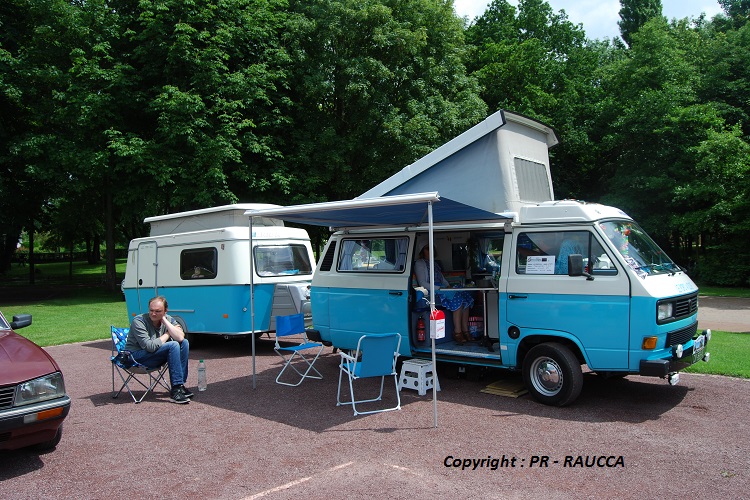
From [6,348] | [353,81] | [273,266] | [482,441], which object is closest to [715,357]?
[482,441]

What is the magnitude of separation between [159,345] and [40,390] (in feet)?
7.36

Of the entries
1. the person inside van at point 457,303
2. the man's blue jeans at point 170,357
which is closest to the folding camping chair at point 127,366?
the man's blue jeans at point 170,357

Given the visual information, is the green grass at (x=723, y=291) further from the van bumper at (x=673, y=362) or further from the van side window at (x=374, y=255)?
the van side window at (x=374, y=255)

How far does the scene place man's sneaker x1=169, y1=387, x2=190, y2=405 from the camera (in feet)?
24.8

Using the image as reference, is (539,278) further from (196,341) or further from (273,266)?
(196,341)

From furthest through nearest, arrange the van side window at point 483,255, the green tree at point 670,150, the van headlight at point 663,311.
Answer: the green tree at point 670,150 → the van side window at point 483,255 → the van headlight at point 663,311

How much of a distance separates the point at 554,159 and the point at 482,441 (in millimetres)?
25201

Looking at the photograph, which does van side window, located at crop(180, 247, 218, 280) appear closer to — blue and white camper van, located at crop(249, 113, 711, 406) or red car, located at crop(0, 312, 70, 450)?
blue and white camper van, located at crop(249, 113, 711, 406)

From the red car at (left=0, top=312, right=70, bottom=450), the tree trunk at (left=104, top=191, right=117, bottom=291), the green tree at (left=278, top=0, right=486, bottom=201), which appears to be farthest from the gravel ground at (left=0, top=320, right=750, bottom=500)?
the tree trunk at (left=104, top=191, right=117, bottom=291)

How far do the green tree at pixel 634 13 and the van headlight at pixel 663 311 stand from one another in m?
39.2

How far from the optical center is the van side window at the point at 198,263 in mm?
11227

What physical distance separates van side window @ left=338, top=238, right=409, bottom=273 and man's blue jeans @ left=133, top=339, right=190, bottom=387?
2695 millimetres

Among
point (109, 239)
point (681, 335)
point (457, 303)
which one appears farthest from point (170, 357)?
point (109, 239)

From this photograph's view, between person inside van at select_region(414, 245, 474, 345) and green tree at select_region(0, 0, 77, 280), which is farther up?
green tree at select_region(0, 0, 77, 280)
